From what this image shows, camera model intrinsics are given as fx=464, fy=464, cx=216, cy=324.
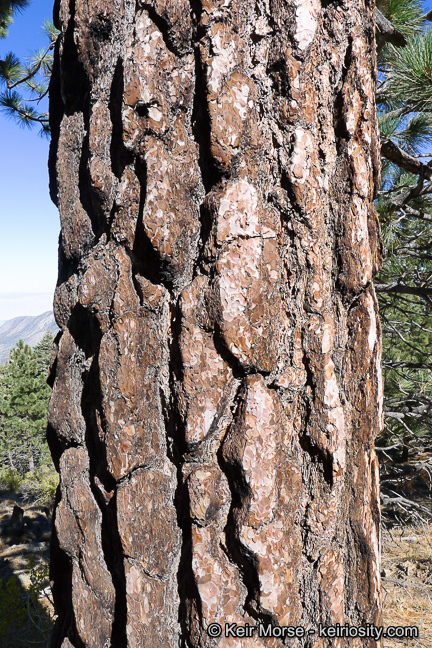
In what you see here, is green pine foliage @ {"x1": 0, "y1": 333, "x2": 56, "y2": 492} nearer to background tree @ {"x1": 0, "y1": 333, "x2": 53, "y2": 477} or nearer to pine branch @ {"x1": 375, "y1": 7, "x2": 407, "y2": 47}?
background tree @ {"x1": 0, "y1": 333, "x2": 53, "y2": 477}

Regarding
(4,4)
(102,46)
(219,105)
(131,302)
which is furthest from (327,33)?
(4,4)

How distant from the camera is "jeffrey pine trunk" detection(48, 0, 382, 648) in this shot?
33.1 inches

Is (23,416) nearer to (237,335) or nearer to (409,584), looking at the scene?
(409,584)

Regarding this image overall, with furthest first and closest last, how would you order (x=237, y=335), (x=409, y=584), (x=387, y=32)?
(x=409, y=584) → (x=387, y=32) → (x=237, y=335)

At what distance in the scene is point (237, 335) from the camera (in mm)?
836

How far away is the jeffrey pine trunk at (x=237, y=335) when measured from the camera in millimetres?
840

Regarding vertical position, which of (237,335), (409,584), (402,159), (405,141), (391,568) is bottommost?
(391,568)

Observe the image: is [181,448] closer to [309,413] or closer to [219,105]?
[309,413]

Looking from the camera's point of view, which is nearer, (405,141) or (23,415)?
(405,141)

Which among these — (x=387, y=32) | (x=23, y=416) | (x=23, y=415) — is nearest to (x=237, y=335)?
(x=387, y=32)

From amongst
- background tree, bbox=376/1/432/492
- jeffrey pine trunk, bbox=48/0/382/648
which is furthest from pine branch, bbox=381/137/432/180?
jeffrey pine trunk, bbox=48/0/382/648

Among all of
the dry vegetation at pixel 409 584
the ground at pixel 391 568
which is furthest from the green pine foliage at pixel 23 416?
the dry vegetation at pixel 409 584

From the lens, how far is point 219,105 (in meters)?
0.86

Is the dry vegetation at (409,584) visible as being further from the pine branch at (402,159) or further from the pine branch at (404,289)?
the pine branch at (402,159)
